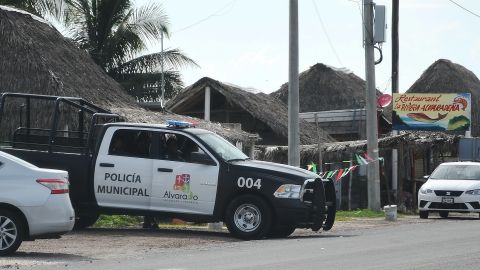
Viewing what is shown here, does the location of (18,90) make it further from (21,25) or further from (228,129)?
(228,129)

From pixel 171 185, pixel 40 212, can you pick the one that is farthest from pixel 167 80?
pixel 40 212

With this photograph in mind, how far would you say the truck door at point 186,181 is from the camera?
1750 centimetres

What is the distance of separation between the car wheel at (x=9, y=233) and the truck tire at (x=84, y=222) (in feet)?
14.8

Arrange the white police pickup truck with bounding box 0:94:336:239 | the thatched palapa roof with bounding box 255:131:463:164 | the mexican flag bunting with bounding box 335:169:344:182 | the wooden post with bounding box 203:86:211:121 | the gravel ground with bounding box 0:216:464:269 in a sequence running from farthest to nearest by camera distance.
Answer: the wooden post with bounding box 203:86:211:121, the thatched palapa roof with bounding box 255:131:463:164, the mexican flag bunting with bounding box 335:169:344:182, the white police pickup truck with bounding box 0:94:336:239, the gravel ground with bounding box 0:216:464:269

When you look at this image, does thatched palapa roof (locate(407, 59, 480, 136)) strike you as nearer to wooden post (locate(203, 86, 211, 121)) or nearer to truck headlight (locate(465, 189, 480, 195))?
wooden post (locate(203, 86, 211, 121))

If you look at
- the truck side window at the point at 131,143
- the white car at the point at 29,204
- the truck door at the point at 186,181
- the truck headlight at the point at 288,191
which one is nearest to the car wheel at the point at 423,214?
the truck headlight at the point at 288,191

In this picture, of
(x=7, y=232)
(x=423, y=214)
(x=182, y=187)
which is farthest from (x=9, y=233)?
(x=423, y=214)

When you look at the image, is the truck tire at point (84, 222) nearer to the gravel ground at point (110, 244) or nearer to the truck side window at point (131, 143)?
the gravel ground at point (110, 244)

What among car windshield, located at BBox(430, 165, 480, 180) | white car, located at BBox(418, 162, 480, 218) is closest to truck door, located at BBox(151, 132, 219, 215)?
white car, located at BBox(418, 162, 480, 218)

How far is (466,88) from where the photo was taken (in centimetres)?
4372

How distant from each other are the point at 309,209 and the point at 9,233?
551 centimetres

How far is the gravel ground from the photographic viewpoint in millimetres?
13820

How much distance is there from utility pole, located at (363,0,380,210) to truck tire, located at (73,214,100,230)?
9859 mm

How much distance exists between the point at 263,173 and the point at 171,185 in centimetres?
163
